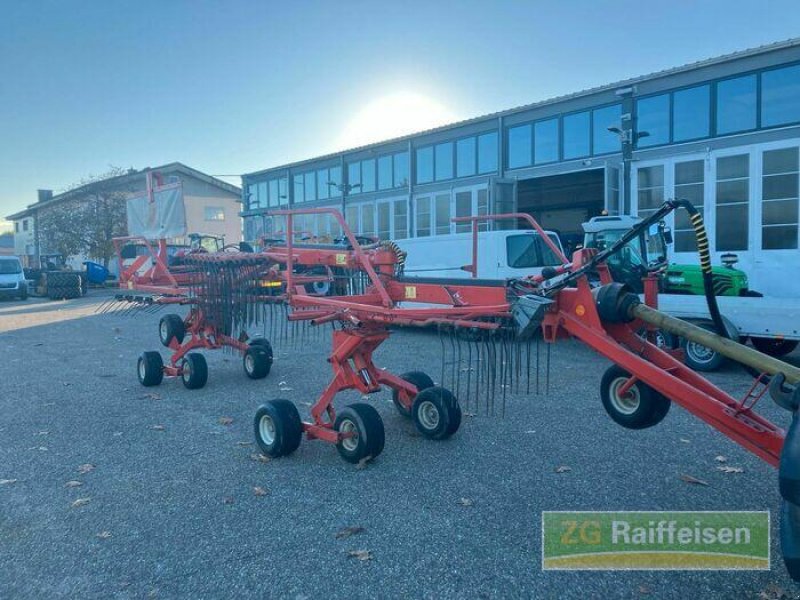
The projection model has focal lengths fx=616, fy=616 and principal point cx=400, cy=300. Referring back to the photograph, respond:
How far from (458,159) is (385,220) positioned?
445cm

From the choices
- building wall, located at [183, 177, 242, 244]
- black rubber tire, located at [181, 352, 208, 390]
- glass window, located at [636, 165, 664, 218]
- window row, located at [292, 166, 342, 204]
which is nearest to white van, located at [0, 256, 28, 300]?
window row, located at [292, 166, 342, 204]

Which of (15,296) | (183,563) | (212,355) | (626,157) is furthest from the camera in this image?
(15,296)

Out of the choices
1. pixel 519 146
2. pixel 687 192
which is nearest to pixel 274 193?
pixel 519 146

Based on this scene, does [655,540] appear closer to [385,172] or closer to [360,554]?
[360,554]

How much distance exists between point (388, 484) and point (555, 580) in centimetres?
162

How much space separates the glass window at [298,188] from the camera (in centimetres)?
3075

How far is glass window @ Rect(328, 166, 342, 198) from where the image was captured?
93.0 feet

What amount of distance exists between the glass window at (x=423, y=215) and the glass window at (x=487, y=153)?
9.07ft

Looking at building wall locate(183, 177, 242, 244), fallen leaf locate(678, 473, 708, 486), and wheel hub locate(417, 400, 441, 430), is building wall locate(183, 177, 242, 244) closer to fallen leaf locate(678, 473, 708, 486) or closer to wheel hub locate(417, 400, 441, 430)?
wheel hub locate(417, 400, 441, 430)

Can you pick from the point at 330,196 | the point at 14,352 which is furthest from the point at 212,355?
the point at 330,196

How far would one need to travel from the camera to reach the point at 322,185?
96.8 feet

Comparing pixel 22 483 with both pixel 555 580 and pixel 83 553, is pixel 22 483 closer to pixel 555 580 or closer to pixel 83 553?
pixel 83 553

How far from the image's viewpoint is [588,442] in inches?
216

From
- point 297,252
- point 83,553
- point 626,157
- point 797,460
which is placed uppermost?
point 626,157
